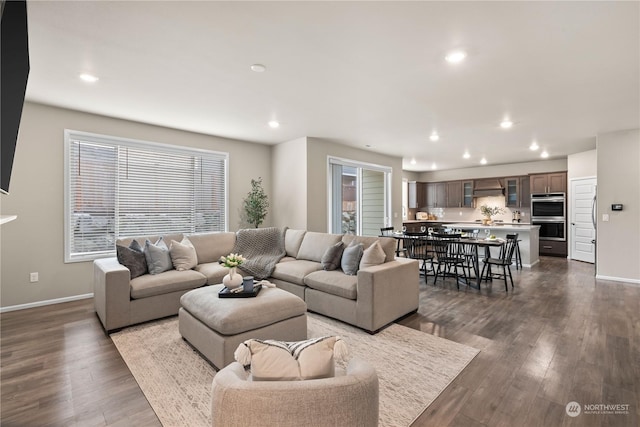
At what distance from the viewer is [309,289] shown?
381 centimetres

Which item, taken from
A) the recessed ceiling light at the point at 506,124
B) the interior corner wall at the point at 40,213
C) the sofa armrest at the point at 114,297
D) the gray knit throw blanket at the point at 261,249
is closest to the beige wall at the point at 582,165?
the recessed ceiling light at the point at 506,124

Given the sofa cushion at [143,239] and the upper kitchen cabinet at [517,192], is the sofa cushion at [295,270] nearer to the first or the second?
the sofa cushion at [143,239]

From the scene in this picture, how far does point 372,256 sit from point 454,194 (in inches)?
309

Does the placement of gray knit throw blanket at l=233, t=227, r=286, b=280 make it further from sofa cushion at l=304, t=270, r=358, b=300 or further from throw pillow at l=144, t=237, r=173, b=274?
throw pillow at l=144, t=237, r=173, b=274

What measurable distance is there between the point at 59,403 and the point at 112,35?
2739 millimetres

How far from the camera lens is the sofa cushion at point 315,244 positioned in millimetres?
4371

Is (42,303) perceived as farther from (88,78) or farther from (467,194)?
(467,194)

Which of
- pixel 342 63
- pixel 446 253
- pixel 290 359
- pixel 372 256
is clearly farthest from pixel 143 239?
pixel 446 253

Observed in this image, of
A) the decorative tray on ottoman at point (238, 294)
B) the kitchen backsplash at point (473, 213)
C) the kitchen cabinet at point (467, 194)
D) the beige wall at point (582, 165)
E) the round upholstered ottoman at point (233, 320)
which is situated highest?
the beige wall at point (582, 165)

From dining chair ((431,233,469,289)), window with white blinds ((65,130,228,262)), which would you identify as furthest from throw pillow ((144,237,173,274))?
dining chair ((431,233,469,289))

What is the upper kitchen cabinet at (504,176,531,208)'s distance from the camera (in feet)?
28.8

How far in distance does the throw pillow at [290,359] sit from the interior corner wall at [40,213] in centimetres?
443

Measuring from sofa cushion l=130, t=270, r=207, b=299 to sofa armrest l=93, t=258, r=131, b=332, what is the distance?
0.10 m

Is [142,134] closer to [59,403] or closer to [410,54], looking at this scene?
[59,403]
